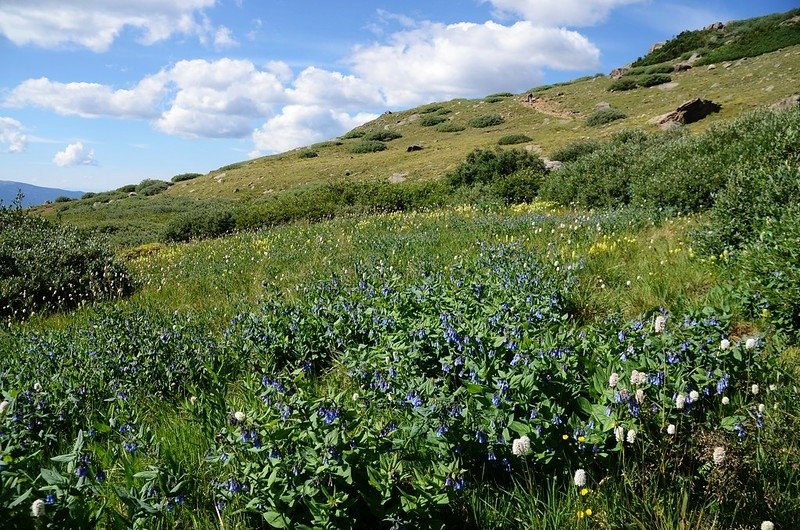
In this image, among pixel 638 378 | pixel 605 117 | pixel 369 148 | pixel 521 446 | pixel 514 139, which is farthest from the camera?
pixel 369 148

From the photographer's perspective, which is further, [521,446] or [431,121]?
[431,121]

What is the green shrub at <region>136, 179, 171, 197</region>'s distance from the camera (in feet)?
161

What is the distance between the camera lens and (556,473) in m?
2.95

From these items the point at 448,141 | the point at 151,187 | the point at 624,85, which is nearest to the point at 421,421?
the point at 448,141

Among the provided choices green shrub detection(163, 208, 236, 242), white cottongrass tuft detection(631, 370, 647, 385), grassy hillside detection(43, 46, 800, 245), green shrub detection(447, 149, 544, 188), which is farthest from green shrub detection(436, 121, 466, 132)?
white cottongrass tuft detection(631, 370, 647, 385)

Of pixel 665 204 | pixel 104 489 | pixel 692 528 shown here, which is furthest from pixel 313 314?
pixel 665 204

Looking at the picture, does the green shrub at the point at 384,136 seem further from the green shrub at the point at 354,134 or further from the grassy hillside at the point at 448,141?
the green shrub at the point at 354,134

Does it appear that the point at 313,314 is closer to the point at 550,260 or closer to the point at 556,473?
the point at 556,473

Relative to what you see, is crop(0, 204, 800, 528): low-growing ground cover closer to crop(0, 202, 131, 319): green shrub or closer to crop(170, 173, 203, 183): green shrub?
crop(0, 202, 131, 319): green shrub

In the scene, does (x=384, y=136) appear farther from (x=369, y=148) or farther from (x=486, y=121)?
(x=486, y=121)

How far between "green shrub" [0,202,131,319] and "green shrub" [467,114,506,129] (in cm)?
4522

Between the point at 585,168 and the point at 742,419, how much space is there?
1423 centimetres

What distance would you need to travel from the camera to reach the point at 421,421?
9.23 feet

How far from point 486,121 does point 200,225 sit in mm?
38033
